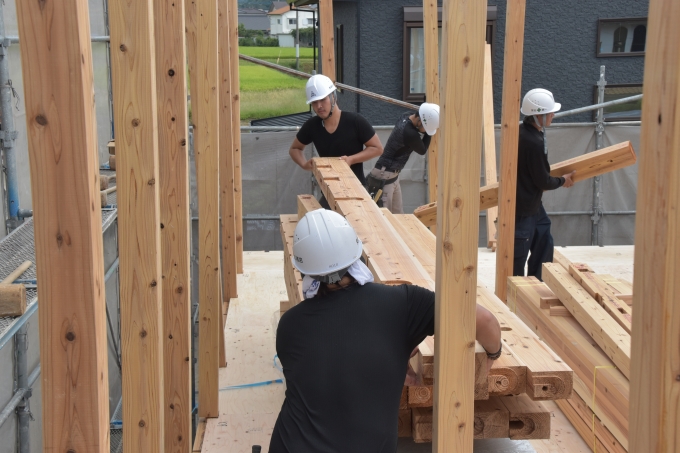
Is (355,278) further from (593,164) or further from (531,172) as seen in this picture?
(593,164)

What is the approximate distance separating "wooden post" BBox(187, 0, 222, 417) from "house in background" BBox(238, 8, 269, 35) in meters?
55.3

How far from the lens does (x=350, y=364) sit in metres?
2.93

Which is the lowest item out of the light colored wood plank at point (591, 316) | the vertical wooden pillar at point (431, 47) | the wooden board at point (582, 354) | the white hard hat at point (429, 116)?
the wooden board at point (582, 354)

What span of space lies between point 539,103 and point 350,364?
4.47m

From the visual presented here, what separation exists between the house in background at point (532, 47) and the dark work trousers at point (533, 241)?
733cm

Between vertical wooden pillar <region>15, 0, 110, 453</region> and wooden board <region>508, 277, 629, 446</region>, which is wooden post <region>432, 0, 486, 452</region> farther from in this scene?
wooden board <region>508, 277, 629, 446</region>

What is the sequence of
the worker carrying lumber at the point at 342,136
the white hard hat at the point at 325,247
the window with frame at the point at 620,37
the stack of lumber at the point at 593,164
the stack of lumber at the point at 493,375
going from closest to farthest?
the white hard hat at the point at 325,247
the stack of lumber at the point at 493,375
the stack of lumber at the point at 593,164
the worker carrying lumber at the point at 342,136
the window with frame at the point at 620,37

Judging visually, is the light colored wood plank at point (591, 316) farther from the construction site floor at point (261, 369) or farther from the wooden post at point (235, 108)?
the wooden post at point (235, 108)

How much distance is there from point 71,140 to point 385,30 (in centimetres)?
1261

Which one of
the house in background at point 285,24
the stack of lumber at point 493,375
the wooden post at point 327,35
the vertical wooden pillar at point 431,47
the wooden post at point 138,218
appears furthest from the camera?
the house in background at point 285,24

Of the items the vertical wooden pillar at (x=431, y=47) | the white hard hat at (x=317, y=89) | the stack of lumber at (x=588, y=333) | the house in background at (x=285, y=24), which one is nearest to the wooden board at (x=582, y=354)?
the stack of lumber at (x=588, y=333)

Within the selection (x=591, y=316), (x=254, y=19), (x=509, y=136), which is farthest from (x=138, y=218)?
(x=254, y=19)

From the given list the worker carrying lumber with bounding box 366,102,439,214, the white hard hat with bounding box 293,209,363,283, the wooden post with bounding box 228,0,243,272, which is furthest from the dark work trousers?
the white hard hat with bounding box 293,209,363,283

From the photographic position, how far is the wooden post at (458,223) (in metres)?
2.65
